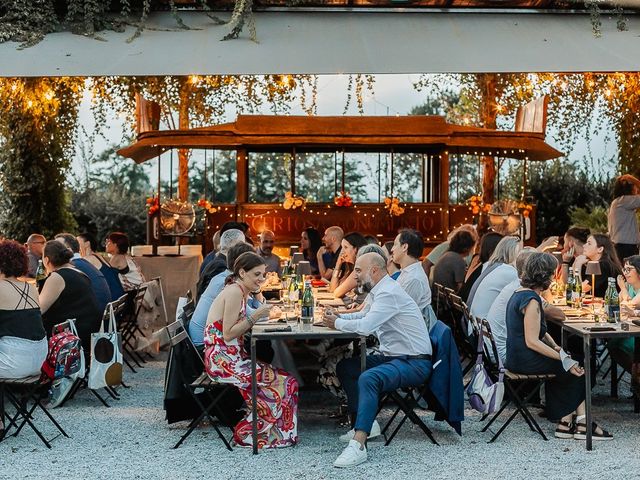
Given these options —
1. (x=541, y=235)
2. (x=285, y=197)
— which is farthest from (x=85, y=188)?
(x=541, y=235)

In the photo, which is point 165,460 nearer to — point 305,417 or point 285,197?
point 305,417

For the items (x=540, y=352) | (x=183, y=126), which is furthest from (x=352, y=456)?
(x=183, y=126)

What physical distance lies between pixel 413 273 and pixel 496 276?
0.71 meters

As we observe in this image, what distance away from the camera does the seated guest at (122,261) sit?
10281 millimetres

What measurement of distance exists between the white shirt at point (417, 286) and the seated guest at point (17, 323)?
2520 mm

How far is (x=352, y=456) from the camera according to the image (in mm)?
6105

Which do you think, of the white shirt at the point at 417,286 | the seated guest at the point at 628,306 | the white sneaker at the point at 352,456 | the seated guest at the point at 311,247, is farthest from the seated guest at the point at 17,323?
the seated guest at the point at 311,247

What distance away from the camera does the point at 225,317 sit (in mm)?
6590

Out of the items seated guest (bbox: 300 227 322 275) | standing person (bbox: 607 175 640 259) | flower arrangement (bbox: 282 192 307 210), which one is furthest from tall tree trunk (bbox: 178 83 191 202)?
standing person (bbox: 607 175 640 259)

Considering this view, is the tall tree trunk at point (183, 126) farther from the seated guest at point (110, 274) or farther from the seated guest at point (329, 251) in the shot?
the seated guest at point (110, 274)

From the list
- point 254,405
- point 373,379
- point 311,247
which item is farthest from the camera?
point 311,247

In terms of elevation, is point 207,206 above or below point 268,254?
above

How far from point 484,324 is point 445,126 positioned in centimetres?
958

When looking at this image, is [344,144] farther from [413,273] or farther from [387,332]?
[387,332]
